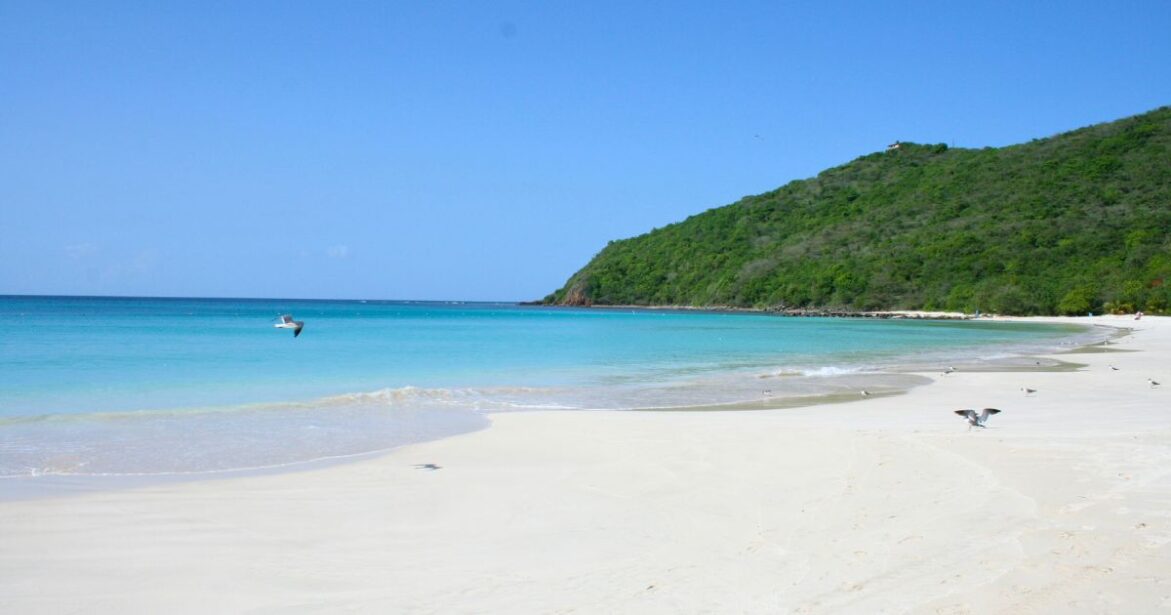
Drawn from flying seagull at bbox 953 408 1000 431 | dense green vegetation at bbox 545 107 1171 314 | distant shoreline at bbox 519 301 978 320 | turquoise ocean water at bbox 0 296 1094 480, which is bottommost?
turquoise ocean water at bbox 0 296 1094 480

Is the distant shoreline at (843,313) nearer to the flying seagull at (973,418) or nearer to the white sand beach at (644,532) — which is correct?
the flying seagull at (973,418)

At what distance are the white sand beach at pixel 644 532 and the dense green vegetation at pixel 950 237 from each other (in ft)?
215

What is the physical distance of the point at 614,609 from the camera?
455 centimetres

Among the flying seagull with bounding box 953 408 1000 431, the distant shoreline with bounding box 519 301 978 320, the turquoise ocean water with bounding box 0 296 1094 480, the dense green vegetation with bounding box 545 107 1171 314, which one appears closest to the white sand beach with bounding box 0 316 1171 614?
the flying seagull with bounding box 953 408 1000 431

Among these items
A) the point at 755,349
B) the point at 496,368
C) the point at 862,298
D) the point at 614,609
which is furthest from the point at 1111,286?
the point at 614,609

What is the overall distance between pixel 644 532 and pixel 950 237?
9141 centimetres

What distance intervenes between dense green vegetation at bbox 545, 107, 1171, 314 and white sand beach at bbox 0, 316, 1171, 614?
65.5 metres

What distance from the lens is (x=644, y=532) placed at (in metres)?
6.15

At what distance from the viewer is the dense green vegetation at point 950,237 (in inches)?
2837

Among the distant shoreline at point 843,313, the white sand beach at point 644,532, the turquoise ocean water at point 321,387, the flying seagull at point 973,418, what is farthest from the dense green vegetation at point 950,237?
the white sand beach at point 644,532

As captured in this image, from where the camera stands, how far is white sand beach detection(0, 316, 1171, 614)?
4715 millimetres

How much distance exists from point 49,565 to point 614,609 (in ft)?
12.0

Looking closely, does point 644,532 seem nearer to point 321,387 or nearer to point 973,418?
point 973,418

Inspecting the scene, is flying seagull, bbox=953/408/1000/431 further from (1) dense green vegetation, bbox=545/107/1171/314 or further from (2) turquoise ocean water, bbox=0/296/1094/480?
(1) dense green vegetation, bbox=545/107/1171/314
